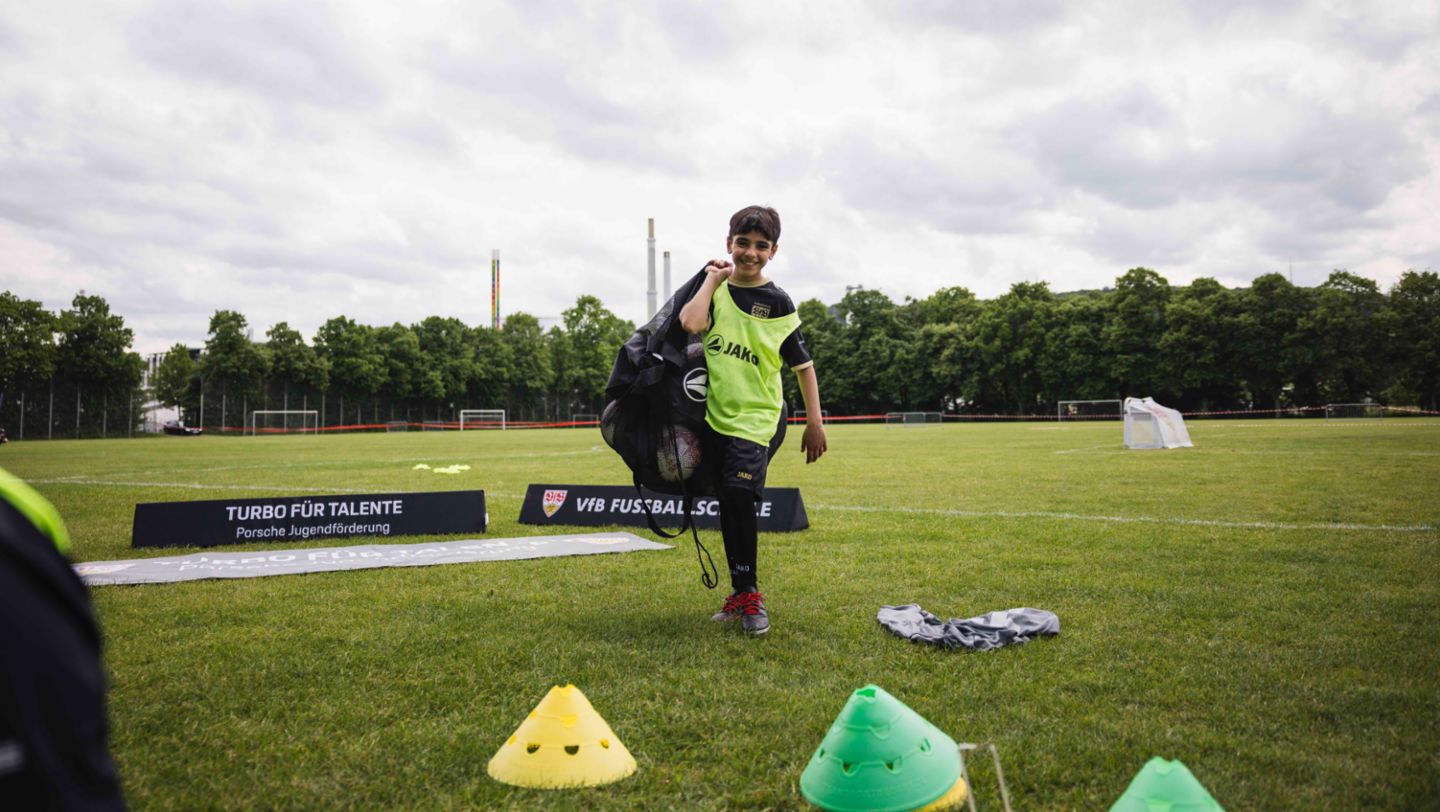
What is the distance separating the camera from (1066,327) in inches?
2977

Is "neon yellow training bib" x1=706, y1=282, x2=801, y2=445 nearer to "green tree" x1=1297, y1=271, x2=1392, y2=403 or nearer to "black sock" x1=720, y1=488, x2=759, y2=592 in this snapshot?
"black sock" x1=720, y1=488, x2=759, y2=592

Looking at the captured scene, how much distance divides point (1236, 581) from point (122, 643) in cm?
668

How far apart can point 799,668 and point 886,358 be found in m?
81.7

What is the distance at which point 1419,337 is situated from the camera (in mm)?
64375

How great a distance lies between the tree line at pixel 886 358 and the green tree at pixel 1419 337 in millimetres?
137

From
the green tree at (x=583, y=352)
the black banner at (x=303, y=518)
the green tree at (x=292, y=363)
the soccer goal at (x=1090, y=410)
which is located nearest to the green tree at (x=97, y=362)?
the green tree at (x=292, y=363)

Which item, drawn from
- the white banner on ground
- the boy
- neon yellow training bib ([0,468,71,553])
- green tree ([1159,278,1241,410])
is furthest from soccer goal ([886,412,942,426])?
neon yellow training bib ([0,468,71,553])

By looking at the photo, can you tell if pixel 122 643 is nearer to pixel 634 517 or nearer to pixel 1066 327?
pixel 634 517

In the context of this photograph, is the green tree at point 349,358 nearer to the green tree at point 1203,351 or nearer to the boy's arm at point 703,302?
the green tree at point 1203,351

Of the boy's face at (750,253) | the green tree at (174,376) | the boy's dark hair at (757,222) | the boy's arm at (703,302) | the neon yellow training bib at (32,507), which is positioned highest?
the green tree at (174,376)

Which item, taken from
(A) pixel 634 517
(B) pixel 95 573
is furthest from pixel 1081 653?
(B) pixel 95 573

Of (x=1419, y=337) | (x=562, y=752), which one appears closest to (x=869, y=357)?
(x=1419, y=337)

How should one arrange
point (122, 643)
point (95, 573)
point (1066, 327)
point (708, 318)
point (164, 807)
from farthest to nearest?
point (1066, 327) < point (95, 573) < point (708, 318) < point (122, 643) < point (164, 807)

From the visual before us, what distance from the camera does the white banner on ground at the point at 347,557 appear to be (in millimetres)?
6377
